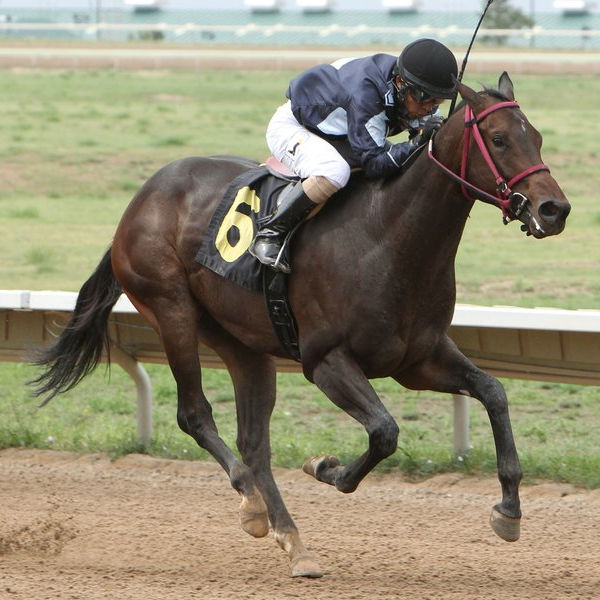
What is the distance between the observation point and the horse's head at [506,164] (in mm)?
4328

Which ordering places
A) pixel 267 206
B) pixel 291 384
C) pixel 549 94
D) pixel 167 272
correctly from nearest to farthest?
pixel 267 206 < pixel 167 272 < pixel 291 384 < pixel 549 94

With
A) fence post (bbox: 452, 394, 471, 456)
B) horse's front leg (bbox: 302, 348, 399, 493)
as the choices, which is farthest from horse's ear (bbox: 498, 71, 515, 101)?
fence post (bbox: 452, 394, 471, 456)

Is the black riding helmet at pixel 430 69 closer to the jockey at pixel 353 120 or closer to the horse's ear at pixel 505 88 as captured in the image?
the jockey at pixel 353 120

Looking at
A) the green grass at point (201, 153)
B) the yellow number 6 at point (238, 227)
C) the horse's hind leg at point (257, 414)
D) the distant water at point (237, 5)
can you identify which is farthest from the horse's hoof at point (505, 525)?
the distant water at point (237, 5)

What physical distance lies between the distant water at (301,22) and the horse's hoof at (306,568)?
99.5 ft

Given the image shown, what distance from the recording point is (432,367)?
509 centimetres

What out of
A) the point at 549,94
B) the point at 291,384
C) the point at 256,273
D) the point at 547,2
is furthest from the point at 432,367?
the point at 547,2

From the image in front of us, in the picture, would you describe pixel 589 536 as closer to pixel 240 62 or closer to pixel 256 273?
pixel 256 273

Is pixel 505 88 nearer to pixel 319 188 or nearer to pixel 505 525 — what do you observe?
pixel 319 188

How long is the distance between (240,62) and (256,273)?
73.4ft

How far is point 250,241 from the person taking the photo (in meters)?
5.38

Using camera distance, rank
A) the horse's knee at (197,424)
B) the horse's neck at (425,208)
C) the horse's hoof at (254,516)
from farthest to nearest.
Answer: the horse's knee at (197,424) → the horse's hoof at (254,516) → the horse's neck at (425,208)

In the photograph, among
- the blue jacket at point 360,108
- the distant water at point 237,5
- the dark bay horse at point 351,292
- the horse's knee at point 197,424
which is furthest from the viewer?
the distant water at point 237,5

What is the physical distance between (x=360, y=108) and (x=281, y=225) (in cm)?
56
